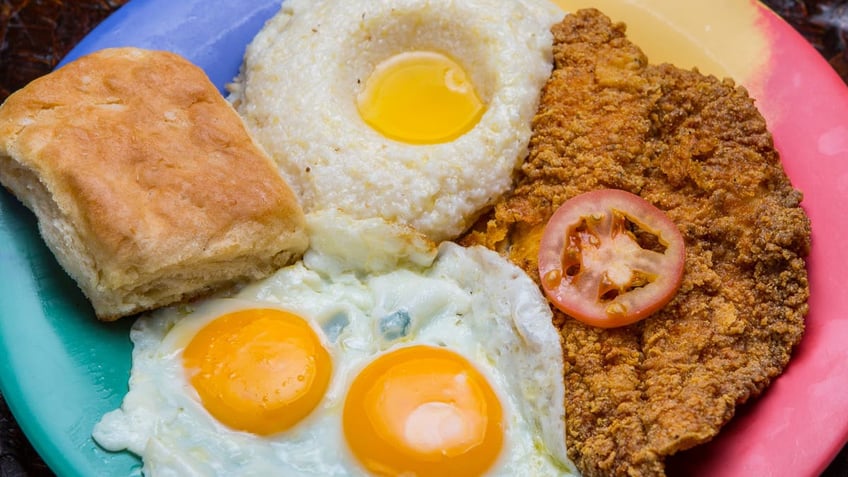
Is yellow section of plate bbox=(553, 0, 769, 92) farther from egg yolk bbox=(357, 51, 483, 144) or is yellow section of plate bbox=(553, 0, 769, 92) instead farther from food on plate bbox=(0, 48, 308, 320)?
food on plate bbox=(0, 48, 308, 320)

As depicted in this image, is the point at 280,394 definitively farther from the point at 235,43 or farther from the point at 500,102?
the point at 235,43

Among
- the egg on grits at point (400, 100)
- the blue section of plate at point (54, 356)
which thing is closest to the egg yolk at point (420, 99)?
the egg on grits at point (400, 100)

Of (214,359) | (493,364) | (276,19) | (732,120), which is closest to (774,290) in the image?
(732,120)

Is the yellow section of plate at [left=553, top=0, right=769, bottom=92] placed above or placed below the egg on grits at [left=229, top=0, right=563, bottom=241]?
above

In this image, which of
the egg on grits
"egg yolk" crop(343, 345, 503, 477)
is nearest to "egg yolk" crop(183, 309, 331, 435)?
"egg yolk" crop(343, 345, 503, 477)

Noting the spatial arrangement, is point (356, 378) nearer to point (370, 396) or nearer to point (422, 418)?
point (370, 396)
